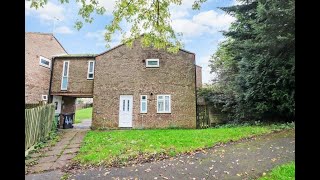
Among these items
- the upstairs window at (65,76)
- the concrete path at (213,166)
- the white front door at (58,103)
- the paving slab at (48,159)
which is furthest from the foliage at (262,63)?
the white front door at (58,103)

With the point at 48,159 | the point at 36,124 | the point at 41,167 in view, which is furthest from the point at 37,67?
the point at 41,167

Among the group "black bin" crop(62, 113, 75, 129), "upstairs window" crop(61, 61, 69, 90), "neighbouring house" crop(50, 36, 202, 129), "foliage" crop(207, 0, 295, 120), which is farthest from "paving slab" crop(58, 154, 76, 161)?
"upstairs window" crop(61, 61, 69, 90)

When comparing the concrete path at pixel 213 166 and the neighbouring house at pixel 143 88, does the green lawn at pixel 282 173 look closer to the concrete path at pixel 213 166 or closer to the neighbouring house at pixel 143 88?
the concrete path at pixel 213 166

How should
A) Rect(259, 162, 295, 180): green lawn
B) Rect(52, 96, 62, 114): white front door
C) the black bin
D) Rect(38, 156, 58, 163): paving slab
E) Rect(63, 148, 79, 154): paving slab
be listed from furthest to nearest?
1. Rect(52, 96, 62, 114): white front door
2. the black bin
3. Rect(63, 148, 79, 154): paving slab
4. Rect(38, 156, 58, 163): paving slab
5. Rect(259, 162, 295, 180): green lawn

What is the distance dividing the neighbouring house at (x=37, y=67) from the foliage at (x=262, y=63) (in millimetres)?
12599

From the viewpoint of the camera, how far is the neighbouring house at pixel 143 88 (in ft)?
58.2

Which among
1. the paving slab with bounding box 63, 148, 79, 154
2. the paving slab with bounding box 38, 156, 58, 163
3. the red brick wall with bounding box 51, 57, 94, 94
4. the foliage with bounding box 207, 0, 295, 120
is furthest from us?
the red brick wall with bounding box 51, 57, 94, 94

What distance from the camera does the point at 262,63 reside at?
13492mm

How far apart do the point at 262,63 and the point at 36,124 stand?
1151 cm

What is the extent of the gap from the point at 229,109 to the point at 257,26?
666cm

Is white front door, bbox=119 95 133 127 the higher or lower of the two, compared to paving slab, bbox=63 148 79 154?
higher

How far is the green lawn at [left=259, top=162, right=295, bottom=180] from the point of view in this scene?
5391 mm

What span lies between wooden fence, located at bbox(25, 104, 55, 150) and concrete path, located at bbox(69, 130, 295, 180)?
382 centimetres

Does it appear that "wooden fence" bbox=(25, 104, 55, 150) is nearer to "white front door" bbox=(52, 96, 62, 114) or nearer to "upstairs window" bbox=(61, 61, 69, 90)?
"upstairs window" bbox=(61, 61, 69, 90)
